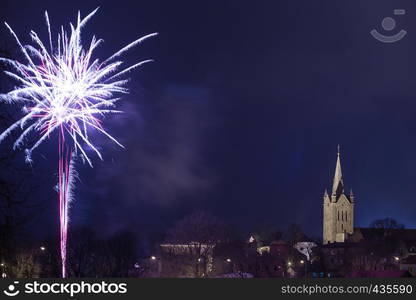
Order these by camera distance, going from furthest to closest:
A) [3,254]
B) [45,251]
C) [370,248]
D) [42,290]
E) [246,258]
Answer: [370,248], [246,258], [45,251], [42,290], [3,254]

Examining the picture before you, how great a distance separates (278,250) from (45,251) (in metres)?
59.2

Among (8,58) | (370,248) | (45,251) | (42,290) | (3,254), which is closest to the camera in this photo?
(8,58)

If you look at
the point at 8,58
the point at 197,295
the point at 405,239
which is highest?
the point at 405,239

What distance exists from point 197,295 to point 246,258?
85950mm

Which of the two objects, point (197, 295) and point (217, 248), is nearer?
point (197, 295)

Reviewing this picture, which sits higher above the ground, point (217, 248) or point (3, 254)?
point (217, 248)

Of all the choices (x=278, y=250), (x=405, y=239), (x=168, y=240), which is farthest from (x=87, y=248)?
(x=405, y=239)

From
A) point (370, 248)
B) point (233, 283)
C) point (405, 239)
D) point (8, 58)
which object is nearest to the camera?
point (8, 58)

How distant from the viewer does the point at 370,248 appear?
14925 centimetres

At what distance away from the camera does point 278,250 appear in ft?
493

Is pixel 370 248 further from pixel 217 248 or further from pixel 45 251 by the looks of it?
pixel 45 251

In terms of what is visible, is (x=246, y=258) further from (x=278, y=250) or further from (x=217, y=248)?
(x=278, y=250)

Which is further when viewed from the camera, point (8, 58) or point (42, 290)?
point (42, 290)

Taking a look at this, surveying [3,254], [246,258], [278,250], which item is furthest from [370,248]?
[3,254]
